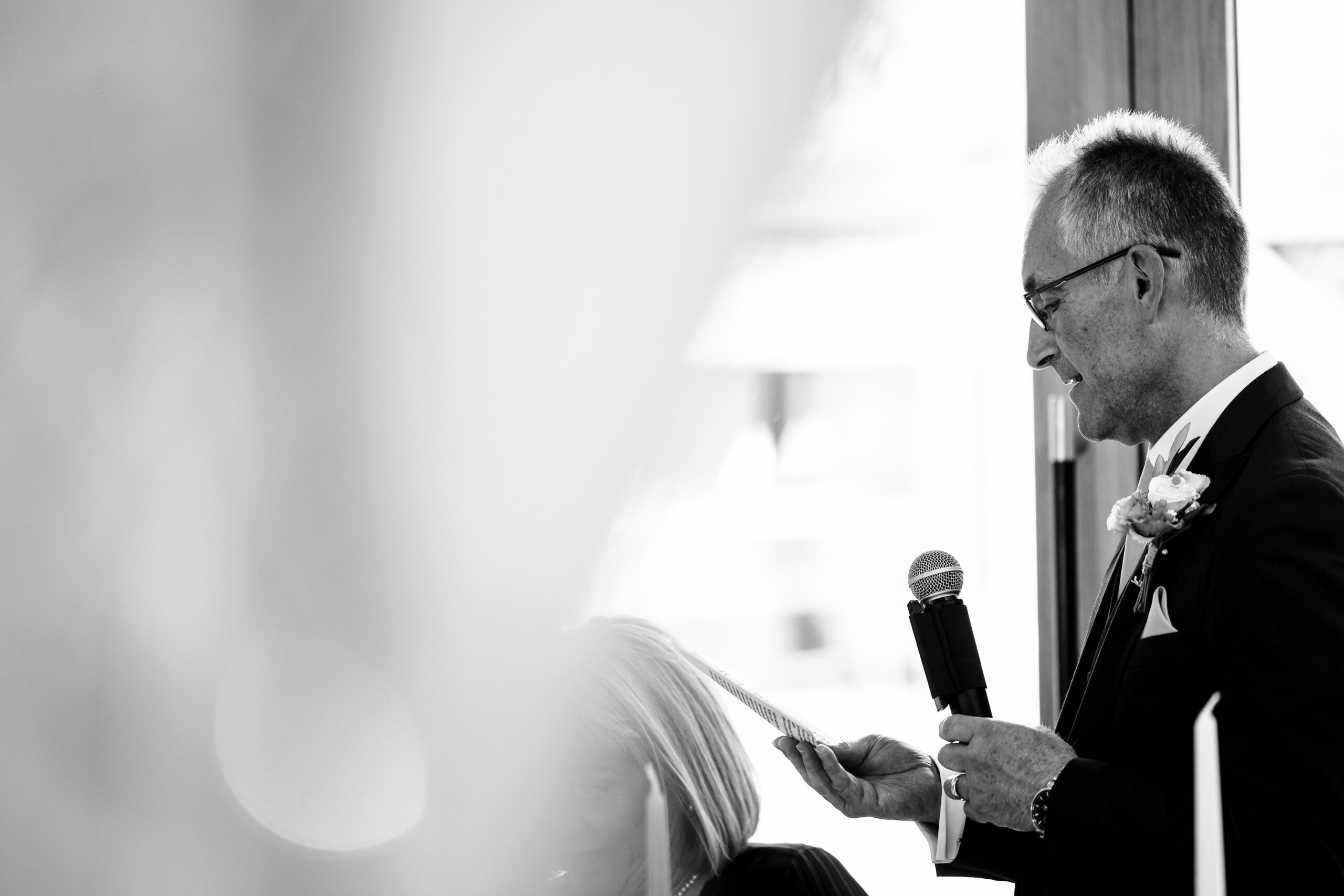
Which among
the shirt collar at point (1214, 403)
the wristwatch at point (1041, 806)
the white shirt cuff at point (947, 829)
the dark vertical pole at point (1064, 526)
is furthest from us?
the dark vertical pole at point (1064, 526)

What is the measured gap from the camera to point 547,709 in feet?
5.89

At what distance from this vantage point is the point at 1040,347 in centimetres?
145

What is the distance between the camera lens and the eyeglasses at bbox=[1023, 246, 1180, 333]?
1.34 m

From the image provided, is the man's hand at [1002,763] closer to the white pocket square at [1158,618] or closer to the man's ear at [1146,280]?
the white pocket square at [1158,618]

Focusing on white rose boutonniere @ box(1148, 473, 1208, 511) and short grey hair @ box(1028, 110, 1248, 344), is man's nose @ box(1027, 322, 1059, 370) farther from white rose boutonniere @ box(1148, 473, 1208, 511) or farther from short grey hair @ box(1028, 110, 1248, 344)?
white rose boutonniere @ box(1148, 473, 1208, 511)

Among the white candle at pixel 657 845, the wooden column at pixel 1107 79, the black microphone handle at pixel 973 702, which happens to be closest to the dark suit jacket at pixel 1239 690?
the black microphone handle at pixel 973 702

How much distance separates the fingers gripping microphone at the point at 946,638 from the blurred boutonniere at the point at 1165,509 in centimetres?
18

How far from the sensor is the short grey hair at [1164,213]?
4.41ft

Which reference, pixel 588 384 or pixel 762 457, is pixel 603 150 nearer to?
pixel 588 384

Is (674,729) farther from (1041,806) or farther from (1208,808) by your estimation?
(1208,808)

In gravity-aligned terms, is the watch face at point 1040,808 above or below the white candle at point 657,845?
below

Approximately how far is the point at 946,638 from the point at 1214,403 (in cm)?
39

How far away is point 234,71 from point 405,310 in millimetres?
415

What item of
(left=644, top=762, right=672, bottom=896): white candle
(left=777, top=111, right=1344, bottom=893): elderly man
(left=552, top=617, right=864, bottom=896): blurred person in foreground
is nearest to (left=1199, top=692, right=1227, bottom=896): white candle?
(left=644, top=762, right=672, bottom=896): white candle
